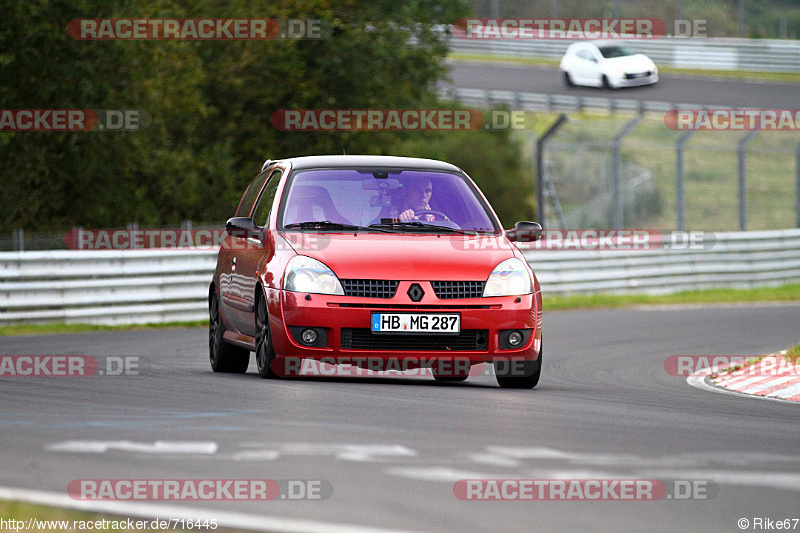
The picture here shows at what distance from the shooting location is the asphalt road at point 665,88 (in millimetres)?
45375

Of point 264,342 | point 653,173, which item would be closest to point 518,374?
point 264,342

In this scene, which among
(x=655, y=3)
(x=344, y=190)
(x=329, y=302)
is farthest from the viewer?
(x=655, y=3)

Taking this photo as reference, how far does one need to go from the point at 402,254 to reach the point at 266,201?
174 cm

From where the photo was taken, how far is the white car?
46.6m

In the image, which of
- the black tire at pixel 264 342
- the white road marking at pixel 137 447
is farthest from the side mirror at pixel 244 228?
the white road marking at pixel 137 447

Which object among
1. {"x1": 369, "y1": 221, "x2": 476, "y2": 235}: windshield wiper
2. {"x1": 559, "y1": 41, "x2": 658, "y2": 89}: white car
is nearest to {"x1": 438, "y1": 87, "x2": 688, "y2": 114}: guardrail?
{"x1": 559, "y1": 41, "x2": 658, "y2": 89}: white car

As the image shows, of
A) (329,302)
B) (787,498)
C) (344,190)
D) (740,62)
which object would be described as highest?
(740,62)

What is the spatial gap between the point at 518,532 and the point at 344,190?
5.81 metres

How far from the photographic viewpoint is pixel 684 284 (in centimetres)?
2577

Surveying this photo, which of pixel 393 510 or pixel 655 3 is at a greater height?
pixel 655 3

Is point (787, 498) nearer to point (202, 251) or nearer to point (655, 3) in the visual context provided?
point (202, 251)

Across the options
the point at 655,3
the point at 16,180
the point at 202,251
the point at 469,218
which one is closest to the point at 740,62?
the point at 655,3

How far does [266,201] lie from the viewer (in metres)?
11.1

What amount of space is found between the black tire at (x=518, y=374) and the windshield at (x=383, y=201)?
3.29 feet
